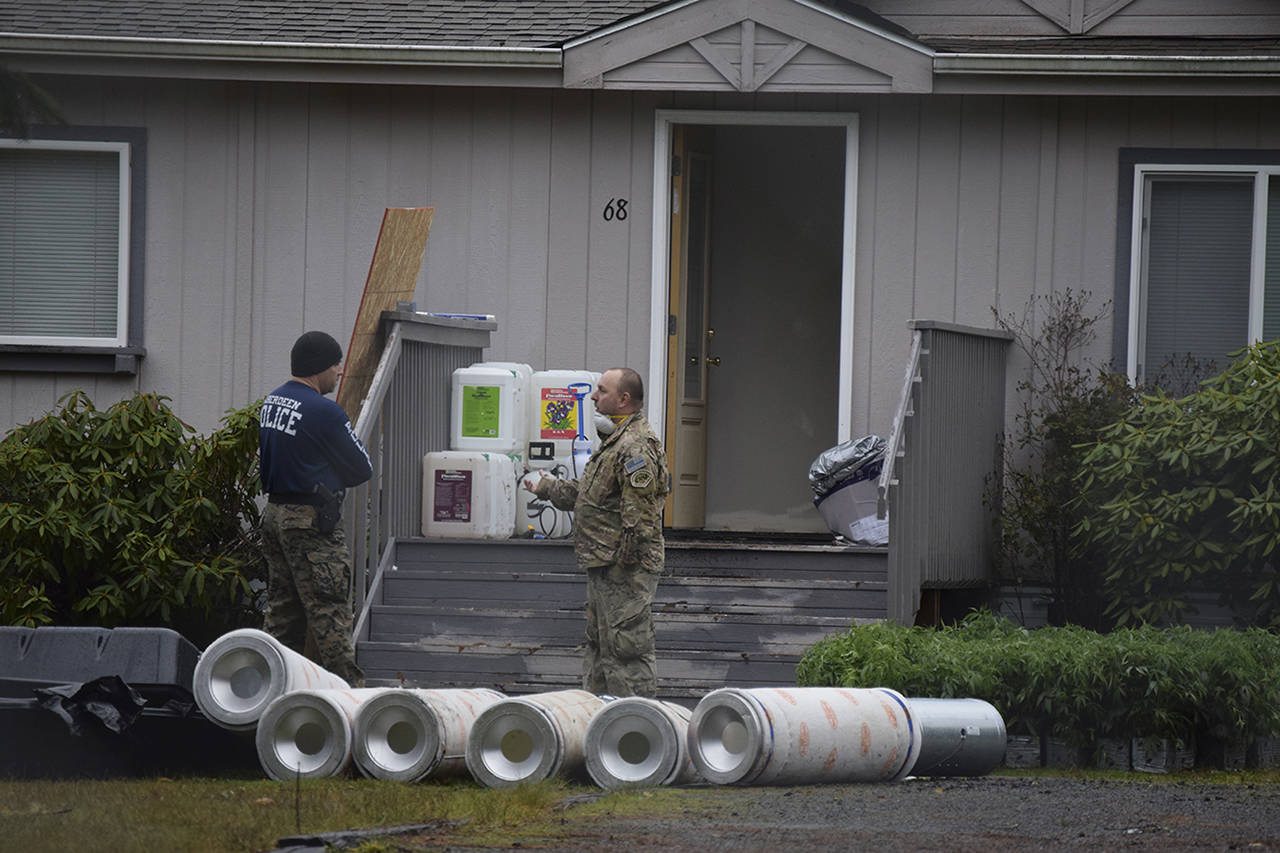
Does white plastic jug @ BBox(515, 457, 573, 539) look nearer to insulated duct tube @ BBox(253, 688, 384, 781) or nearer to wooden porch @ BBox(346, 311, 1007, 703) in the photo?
wooden porch @ BBox(346, 311, 1007, 703)

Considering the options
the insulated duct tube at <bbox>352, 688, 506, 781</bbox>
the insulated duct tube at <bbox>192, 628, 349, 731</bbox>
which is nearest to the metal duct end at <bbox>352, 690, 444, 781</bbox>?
the insulated duct tube at <bbox>352, 688, 506, 781</bbox>

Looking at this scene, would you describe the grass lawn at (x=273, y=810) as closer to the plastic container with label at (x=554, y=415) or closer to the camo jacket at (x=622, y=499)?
the camo jacket at (x=622, y=499)

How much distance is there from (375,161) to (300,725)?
534 centimetres

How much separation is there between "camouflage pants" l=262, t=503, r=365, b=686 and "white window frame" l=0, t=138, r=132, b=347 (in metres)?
3.91

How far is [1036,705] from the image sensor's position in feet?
24.6

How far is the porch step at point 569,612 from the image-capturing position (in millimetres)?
8398

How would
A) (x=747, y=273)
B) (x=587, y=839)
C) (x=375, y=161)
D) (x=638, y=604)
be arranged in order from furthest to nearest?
(x=747, y=273)
(x=375, y=161)
(x=638, y=604)
(x=587, y=839)

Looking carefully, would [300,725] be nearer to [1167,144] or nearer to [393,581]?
[393,581]

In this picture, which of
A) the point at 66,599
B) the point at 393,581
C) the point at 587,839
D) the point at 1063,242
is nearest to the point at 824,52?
the point at 1063,242

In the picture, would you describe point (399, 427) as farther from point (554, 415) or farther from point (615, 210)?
point (615, 210)

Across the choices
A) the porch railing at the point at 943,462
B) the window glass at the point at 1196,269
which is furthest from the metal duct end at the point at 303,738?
the window glass at the point at 1196,269

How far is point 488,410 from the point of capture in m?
9.82

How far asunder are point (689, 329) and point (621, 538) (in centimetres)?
435

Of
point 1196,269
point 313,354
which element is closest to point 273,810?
point 313,354
